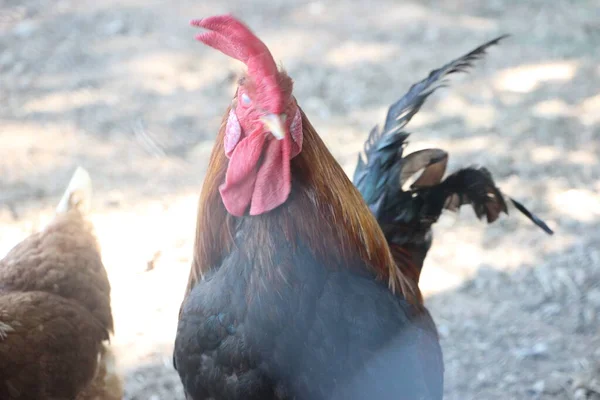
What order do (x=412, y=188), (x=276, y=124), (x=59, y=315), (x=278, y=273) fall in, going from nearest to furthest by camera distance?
(x=276, y=124) → (x=278, y=273) → (x=59, y=315) → (x=412, y=188)

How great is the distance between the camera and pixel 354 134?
5.04 meters

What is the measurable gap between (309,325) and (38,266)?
4.67 ft

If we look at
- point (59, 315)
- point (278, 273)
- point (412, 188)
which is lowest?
point (59, 315)

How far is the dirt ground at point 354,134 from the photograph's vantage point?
365 centimetres

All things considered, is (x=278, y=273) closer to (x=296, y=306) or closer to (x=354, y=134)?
(x=296, y=306)

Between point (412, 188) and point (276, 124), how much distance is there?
1.31 m

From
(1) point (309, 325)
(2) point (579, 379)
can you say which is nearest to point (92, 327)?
(1) point (309, 325)

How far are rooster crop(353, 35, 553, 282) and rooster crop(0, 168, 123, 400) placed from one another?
4.51 feet

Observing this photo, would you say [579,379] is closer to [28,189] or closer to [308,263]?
[308,263]

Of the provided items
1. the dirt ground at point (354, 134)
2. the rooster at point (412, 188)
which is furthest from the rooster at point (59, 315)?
the rooster at point (412, 188)

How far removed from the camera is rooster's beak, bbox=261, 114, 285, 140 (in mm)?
2002

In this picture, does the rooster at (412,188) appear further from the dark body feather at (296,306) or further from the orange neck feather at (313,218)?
the dark body feather at (296,306)

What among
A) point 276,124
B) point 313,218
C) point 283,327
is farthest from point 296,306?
point 276,124

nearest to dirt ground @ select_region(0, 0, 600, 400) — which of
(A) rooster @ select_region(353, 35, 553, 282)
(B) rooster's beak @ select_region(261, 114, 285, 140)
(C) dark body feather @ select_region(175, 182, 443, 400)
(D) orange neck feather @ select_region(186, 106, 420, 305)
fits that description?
(A) rooster @ select_region(353, 35, 553, 282)
